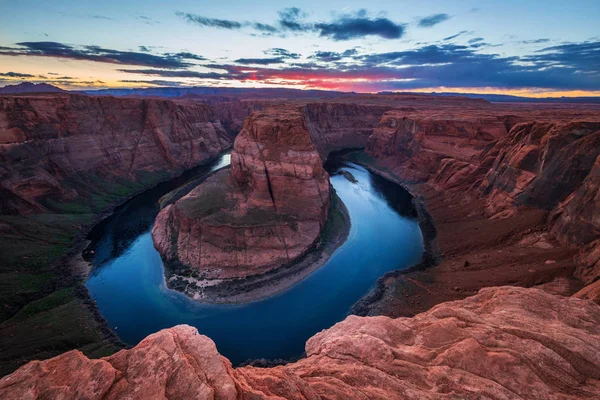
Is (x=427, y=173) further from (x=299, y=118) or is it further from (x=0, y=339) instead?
(x=0, y=339)

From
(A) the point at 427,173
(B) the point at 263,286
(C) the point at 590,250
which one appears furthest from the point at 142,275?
(A) the point at 427,173

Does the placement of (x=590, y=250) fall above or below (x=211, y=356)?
below

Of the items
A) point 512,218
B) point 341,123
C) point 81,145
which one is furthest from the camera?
point 341,123

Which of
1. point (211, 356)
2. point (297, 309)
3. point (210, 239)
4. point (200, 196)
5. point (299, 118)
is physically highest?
point (299, 118)

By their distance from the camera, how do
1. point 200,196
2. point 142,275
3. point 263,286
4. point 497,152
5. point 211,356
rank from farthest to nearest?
point 497,152, point 200,196, point 142,275, point 263,286, point 211,356

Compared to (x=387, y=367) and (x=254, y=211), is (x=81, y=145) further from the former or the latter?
(x=387, y=367)

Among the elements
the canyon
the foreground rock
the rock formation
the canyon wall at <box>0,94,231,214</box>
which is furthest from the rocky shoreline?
the canyon wall at <box>0,94,231,214</box>

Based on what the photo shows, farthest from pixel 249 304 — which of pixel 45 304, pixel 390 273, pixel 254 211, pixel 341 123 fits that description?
pixel 341 123
